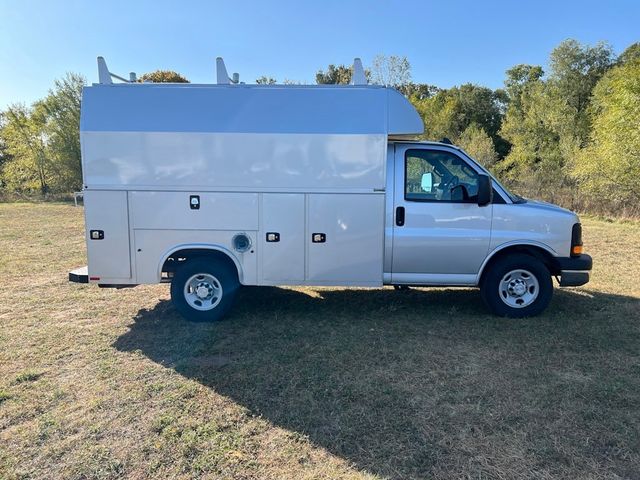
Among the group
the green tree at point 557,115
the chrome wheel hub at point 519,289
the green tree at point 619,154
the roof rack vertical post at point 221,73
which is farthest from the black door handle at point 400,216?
the green tree at point 557,115

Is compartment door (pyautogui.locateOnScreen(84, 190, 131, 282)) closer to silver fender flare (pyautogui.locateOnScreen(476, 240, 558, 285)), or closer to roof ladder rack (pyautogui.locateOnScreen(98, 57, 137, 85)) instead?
roof ladder rack (pyautogui.locateOnScreen(98, 57, 137, 85))

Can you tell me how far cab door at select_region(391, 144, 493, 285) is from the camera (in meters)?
5.66

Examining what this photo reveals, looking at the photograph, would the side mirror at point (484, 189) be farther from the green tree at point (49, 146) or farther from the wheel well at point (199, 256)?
the green tree at point (49, 146)

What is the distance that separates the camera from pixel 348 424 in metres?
3.53

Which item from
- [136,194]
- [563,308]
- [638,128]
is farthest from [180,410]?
[638,128]

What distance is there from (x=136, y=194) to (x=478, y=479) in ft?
15.1

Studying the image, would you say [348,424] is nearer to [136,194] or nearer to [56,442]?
[56,442]

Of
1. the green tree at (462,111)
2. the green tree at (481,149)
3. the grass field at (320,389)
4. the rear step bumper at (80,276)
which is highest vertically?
the green tree at (462,111)

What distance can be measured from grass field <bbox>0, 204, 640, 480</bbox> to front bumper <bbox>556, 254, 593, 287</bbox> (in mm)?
516

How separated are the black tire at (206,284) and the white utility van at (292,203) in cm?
2

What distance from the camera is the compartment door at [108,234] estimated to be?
5.48 m

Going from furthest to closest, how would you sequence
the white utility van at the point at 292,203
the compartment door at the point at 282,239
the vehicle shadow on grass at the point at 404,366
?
the compartment door at the point at 282,239
the white utility van at the point at 292,203
the vehicle shadow on grass at the point at 404,366

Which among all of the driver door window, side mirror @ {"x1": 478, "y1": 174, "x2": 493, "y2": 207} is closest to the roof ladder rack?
the driver door window

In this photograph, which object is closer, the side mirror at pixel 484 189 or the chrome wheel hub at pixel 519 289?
the side mirror at pixel 484 189
